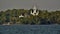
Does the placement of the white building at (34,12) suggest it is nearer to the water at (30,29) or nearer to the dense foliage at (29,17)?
the dense foliage at (29,17)

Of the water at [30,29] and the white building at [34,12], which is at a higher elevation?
the white building at [34,12]

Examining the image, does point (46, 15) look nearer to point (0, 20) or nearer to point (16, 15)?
point (16, 15)

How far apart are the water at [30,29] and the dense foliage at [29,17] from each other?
0.11 meters

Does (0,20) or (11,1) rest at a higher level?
(11,1)

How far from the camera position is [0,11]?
4152mm

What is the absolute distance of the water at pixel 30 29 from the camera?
4.06 m

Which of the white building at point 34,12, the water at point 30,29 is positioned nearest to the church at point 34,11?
the white building at point 34,12

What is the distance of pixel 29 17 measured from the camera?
412 cm

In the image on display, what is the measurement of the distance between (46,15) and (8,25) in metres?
1.08

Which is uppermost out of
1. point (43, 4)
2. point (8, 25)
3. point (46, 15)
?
point (43, 4)

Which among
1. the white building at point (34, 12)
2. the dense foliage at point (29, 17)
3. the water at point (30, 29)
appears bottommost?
the water at point (30, 29)

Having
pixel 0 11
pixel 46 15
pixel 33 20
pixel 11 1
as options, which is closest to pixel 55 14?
pixel 46 15

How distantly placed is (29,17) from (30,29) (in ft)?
1.08

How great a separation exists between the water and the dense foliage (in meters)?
0.11
